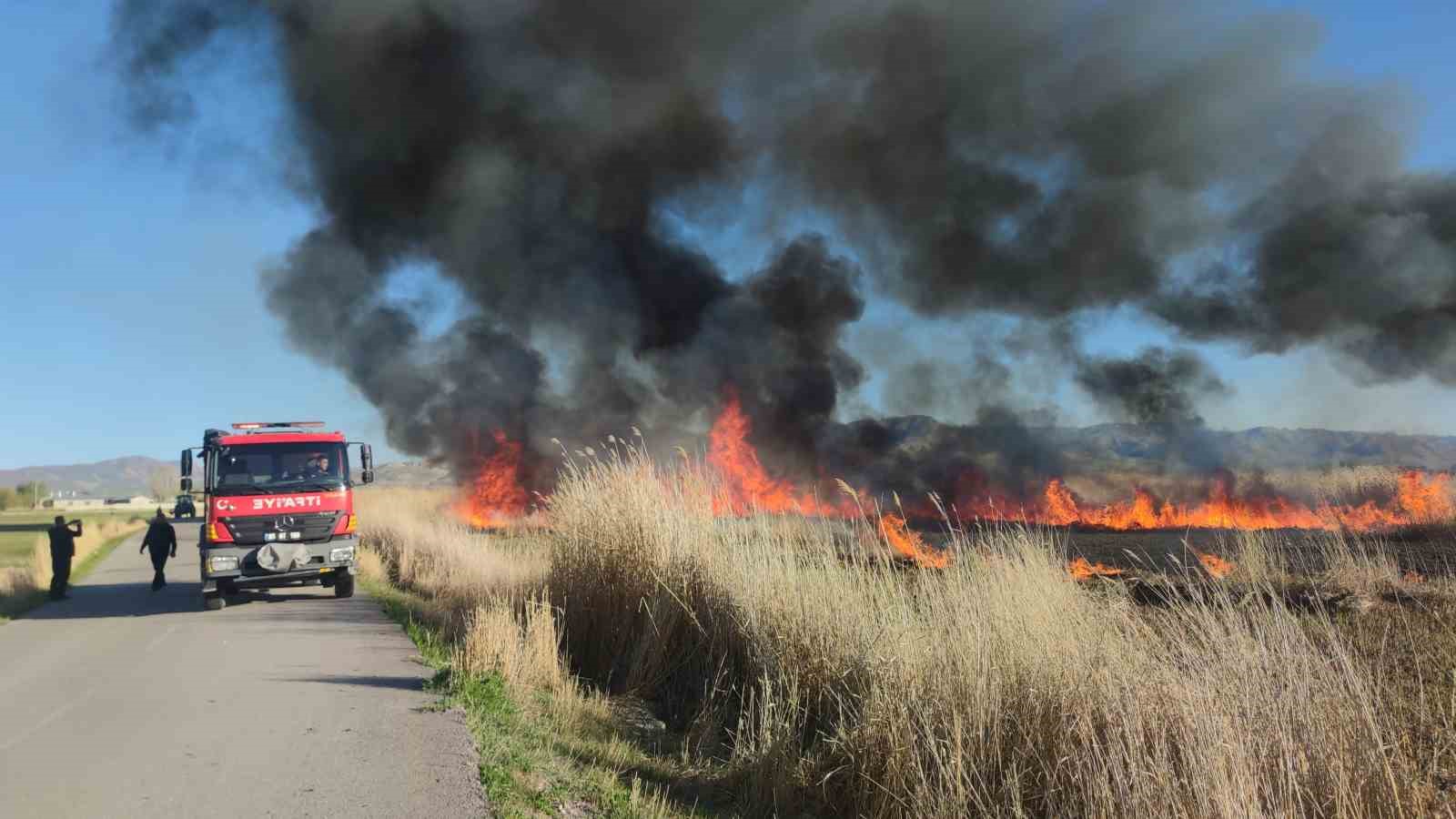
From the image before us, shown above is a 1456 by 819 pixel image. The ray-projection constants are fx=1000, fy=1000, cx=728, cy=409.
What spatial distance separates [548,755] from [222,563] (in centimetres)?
1005

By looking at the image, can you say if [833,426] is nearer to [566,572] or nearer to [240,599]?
[240,599]

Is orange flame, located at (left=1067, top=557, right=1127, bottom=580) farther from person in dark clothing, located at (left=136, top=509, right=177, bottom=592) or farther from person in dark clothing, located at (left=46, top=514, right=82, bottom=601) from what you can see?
person in dark clothing, located at (left=46, top=514, right=82, bottom=601)

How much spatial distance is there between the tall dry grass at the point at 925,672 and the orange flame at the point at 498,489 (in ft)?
76.3

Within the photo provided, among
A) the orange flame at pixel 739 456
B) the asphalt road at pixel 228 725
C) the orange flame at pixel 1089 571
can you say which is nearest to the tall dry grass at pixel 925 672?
the asphalt road at pixel 228 725

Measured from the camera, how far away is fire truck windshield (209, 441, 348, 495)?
14828mm

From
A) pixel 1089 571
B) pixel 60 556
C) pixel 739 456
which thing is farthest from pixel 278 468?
pixel 739 456

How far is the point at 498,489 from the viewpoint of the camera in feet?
114

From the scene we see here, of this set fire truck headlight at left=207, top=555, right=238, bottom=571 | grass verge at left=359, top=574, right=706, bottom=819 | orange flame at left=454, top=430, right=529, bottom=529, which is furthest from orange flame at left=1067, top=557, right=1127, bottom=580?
orange flame at left=454, top=430, right=529, bottom=529

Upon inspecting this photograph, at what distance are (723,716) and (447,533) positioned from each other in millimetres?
13555

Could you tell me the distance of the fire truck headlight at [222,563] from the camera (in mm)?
14484

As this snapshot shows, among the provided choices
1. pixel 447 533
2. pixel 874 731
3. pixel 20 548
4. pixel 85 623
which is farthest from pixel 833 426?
pixel 874 731

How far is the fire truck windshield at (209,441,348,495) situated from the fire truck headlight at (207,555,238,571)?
940mm

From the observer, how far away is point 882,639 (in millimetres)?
6621

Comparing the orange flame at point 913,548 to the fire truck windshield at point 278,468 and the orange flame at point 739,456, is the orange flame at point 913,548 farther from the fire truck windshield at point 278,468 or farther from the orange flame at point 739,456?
the fire truck windshield at point 278,468
